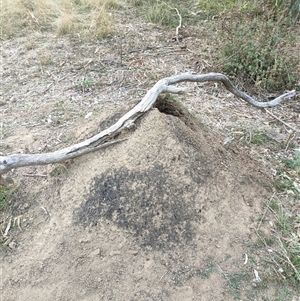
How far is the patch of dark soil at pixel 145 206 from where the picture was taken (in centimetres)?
250

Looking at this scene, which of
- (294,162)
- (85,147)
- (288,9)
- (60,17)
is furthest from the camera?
(60,17)

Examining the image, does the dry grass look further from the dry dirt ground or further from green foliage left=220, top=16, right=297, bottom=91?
the dry dirt ground

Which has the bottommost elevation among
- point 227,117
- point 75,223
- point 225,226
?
point 227,117

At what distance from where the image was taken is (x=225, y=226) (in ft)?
8.55

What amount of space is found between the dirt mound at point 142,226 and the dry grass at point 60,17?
3.25m

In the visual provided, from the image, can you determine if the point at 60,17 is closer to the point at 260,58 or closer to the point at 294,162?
the point at 260,58

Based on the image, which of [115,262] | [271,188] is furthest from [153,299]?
[271,188]

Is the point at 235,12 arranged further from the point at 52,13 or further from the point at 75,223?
the point at 75,223

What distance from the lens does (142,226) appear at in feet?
8.20

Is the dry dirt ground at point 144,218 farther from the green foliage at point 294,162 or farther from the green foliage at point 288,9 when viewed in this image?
the green foliage at point 288,9

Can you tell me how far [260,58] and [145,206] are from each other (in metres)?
2.51

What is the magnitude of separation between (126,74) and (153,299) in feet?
9.56

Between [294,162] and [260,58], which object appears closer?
[294,162]

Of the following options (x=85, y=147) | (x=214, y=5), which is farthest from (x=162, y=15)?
(x=85, y=147)
